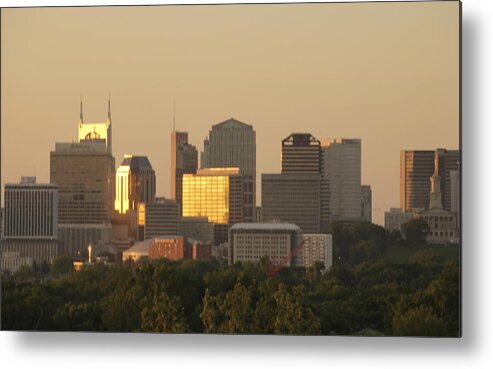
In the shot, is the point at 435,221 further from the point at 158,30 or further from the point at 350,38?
the point at 158,30

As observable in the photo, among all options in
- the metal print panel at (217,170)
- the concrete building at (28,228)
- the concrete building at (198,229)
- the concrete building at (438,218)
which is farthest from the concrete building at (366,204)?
the concrete building at (28,228)

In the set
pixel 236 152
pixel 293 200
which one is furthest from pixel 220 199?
pixel 293 200

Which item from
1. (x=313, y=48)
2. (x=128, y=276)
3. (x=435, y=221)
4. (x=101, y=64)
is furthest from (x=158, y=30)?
(x=435, y=221)

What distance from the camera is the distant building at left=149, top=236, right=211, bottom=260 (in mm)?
7051

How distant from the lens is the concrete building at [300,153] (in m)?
6.98

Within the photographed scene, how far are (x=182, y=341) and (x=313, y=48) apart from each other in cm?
165

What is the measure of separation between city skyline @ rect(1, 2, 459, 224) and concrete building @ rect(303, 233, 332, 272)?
29cm

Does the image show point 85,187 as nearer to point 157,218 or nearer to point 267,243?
point 157,218

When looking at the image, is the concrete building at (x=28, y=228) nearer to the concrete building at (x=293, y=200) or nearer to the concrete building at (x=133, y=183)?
the concrete building at (x=133, y=183)

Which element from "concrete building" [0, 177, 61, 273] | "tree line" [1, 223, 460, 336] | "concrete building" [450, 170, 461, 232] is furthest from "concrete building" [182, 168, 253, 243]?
"concrete building" [450, 170, 461, 232]

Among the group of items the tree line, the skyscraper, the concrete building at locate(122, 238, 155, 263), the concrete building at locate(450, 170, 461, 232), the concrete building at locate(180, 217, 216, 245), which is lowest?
the tree line

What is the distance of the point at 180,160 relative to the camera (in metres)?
7.08

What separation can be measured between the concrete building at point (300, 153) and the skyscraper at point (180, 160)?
1.54ft

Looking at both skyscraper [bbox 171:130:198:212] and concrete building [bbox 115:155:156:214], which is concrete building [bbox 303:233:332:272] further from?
concrete building [bbox 115:155:156:214]
